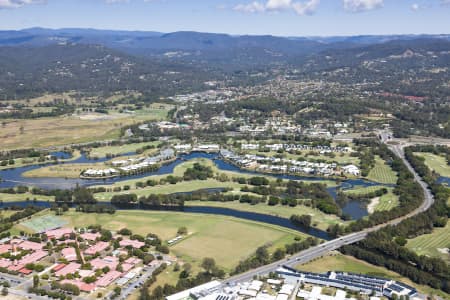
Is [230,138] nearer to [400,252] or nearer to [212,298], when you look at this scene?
[400,252]

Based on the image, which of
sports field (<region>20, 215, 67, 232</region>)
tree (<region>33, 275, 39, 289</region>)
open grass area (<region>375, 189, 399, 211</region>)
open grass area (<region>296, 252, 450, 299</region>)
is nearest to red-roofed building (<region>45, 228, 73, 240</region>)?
sports field (<region>20, 215, 67, 232</region>)

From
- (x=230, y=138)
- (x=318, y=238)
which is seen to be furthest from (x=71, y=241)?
(x=230, y=138)

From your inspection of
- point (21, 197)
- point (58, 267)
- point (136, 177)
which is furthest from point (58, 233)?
point (136, 177)

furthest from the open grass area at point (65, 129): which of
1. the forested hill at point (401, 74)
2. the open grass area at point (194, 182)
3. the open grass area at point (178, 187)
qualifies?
the forested hill at point (401, 74)

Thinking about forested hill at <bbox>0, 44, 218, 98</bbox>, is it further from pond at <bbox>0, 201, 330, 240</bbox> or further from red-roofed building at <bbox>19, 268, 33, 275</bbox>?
red-roofed building at <bbox>19, 268, 33, 275</bbox>

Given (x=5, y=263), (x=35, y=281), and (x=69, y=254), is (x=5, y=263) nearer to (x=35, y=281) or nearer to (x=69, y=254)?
(x=69, y=254)
